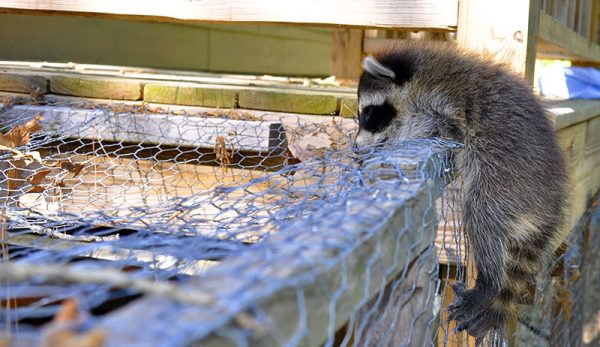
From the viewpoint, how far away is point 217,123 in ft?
12.0

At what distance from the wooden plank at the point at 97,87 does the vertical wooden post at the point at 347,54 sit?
259 centimetres

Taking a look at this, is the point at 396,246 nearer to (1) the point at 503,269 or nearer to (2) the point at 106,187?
(1) the point at 503,269

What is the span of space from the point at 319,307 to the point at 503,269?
1.85 metres

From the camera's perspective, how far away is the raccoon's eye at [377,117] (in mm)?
3572

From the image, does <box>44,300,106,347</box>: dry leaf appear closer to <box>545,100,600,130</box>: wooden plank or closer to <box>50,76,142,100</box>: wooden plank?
<box>545,100,600,130</box>: wooden plank

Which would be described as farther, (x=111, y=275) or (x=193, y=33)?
(x=193, y=33)

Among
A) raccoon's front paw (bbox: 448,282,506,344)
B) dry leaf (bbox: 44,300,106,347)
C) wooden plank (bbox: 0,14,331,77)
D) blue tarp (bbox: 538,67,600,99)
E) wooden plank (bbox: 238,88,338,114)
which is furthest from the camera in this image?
wooden plank (bbox: 0,14,331,77)

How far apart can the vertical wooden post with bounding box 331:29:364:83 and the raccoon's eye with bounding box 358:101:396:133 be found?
9.34 ft

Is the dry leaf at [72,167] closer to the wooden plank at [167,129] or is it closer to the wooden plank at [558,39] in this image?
the wooden plank at [167,129]

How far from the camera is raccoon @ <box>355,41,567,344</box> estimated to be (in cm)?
280

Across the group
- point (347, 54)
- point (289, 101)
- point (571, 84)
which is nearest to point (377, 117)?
point (289, 101)

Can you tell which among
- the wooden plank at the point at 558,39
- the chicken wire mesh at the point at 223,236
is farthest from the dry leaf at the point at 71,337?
the wooden plank at the point at 558,39

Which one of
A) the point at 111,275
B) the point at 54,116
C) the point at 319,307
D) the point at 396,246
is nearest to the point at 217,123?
the point at 54,116

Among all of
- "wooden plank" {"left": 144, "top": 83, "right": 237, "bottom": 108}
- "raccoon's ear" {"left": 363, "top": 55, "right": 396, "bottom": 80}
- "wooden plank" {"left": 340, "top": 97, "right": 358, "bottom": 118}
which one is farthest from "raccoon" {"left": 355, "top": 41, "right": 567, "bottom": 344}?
"wooden plank" {"left": 144, "top": 83, "right": 237, "bottom": 108}
